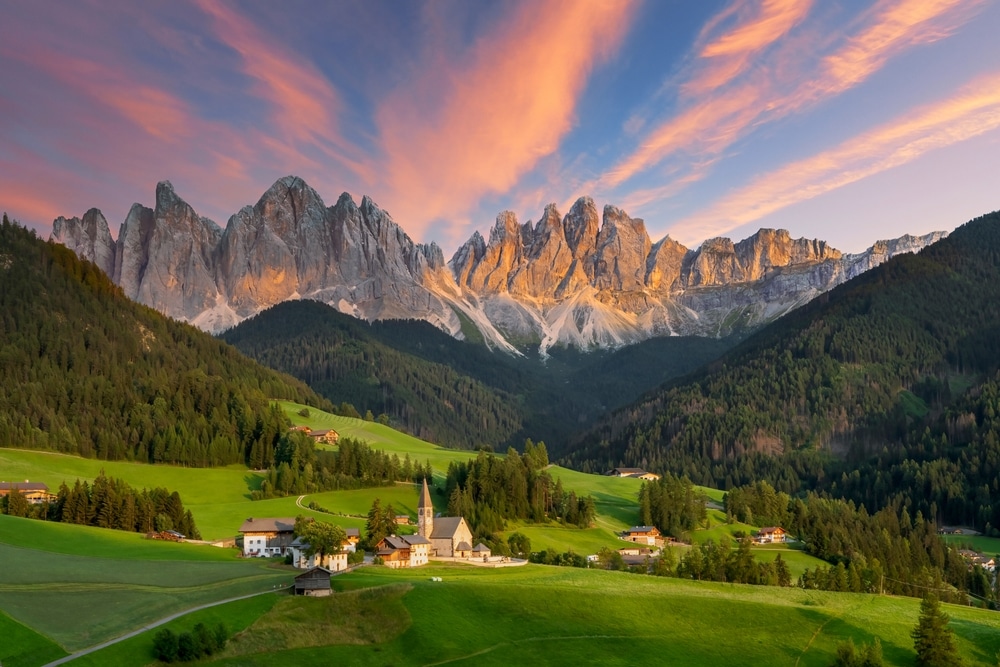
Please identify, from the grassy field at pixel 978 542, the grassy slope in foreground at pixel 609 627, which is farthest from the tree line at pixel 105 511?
the grassy field at pixel 978 542

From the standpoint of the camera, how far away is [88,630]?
62.0m

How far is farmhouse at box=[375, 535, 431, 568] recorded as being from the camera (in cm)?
9538

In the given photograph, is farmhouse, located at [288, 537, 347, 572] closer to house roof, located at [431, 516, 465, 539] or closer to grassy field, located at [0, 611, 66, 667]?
house roof, located at [431, 516, 465, 539]

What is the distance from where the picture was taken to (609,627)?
7225cm

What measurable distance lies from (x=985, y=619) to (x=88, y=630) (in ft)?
263

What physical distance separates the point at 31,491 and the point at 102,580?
56.9 m

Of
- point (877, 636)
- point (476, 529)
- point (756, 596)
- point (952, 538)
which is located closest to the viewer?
point (877, 636)

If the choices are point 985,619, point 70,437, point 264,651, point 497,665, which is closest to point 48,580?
point 264,651

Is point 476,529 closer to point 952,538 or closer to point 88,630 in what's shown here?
point 88,630

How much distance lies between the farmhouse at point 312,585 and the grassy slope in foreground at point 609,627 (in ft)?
7.26

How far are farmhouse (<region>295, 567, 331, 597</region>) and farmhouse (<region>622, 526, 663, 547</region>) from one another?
7714 centimetres

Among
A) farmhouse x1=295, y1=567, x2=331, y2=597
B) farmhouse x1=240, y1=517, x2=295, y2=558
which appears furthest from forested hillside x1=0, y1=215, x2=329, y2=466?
farmhouse x1=295, y1=567, x2=331, y2=597

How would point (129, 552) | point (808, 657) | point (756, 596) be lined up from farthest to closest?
point (129, 552)
point (756, 596)
point (808, 657)

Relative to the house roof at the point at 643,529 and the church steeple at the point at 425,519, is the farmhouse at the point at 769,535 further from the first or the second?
the church steeple at the point at 425,519
